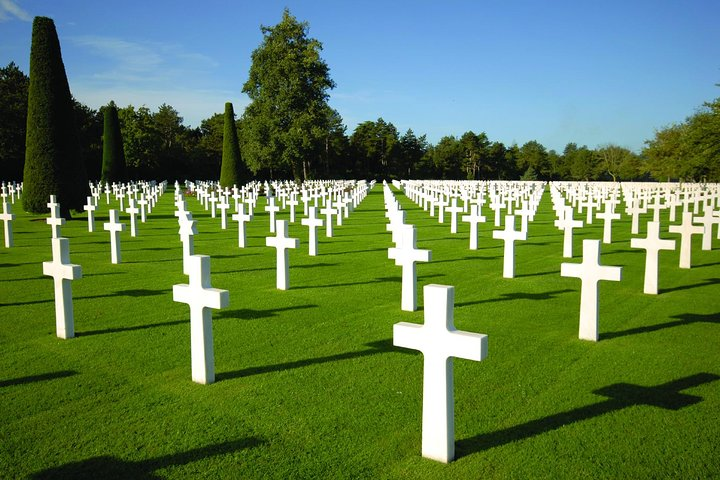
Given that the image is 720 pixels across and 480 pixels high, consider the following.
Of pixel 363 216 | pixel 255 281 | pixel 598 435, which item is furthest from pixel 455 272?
pixel 363 216

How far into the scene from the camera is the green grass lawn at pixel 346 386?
348 centimetres

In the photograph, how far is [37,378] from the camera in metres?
4.88

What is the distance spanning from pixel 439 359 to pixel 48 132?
22.4 meters

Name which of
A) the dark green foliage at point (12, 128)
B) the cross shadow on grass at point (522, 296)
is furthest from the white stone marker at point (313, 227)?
the dark green foliage at point (12, 128)

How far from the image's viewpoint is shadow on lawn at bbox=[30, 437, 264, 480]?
10.8 feet

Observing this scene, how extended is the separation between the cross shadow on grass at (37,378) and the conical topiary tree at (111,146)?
1705 inches

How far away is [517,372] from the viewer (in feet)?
16.3

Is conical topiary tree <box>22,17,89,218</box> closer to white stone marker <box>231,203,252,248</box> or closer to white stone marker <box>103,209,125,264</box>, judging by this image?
white stone marker <box>231,203,252,248</box>

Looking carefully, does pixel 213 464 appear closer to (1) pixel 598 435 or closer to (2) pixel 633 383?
(1) pixel 598 435

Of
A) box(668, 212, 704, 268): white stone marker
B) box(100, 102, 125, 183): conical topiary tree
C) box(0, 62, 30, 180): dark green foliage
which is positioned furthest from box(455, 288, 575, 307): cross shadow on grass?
box(0, 62, 30, 180): dark green foliage

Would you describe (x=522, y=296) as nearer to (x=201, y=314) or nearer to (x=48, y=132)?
(x=201, y=314)

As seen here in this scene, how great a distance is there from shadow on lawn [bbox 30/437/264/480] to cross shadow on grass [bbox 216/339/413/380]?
51.6 inches

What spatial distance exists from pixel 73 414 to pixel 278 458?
5.55ft

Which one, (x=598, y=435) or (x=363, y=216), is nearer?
(x=598, y=435)
